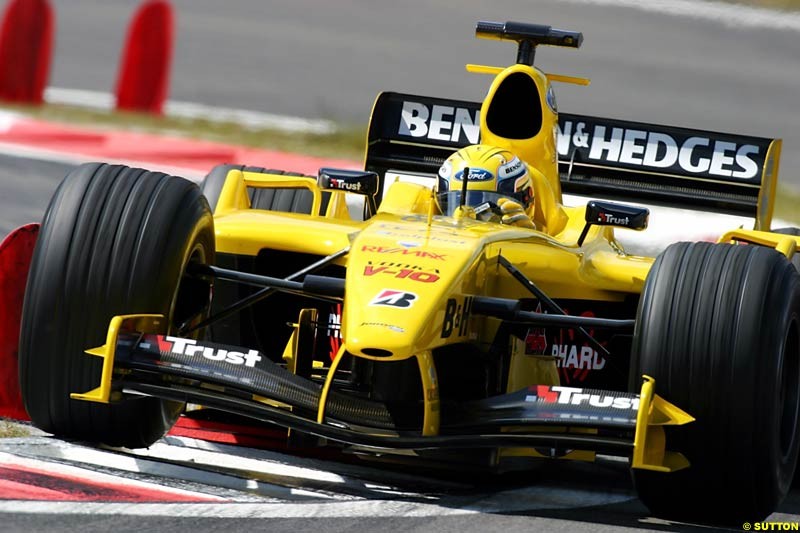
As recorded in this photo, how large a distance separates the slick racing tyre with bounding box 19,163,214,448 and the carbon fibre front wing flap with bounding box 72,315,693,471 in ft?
0.40

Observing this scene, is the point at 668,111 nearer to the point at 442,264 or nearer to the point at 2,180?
the point at 2,180

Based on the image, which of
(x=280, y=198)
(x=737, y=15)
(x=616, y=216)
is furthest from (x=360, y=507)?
(x=737, y=15)

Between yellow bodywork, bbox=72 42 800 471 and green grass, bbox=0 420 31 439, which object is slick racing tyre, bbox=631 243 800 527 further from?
green grass, bbox=0 420 31 439

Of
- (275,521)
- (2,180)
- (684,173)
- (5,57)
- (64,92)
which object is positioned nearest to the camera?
(275,521)

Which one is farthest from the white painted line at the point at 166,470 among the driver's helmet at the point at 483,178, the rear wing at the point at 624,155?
the rear wing at the point at 624,155

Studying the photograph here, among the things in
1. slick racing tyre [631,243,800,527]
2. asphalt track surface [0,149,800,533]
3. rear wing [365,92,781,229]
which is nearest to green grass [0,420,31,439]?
asphalt track surface [0,149,800,533]

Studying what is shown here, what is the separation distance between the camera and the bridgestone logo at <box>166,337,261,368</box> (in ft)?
20.2

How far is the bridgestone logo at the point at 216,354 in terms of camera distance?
616 centimetres

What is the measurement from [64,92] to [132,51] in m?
1.52

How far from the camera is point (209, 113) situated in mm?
17750

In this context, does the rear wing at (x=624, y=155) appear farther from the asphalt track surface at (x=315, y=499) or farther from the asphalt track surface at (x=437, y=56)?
the asphalt track surface at (x=437, y=56)

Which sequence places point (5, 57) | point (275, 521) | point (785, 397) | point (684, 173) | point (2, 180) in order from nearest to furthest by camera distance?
point (275, 521)
point (785, 397)
point (684, 173)
point (2, 180)
point (5, 57)

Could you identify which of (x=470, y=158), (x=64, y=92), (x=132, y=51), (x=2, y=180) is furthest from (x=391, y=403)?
(x=64, y=92)

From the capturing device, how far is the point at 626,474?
751 cm
